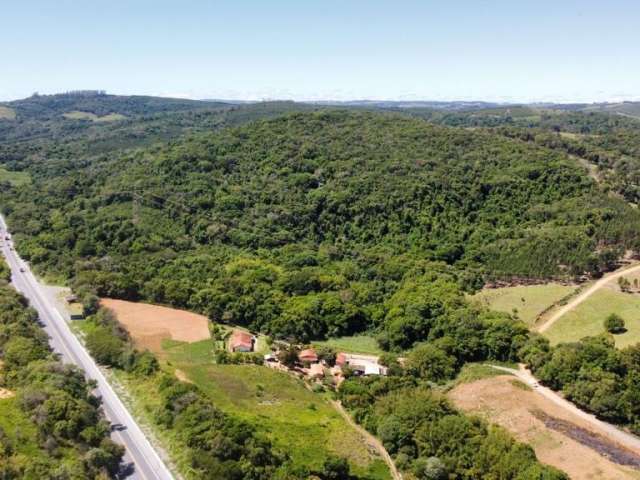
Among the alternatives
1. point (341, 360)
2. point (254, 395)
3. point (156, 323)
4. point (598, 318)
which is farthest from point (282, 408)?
point (598, 318)

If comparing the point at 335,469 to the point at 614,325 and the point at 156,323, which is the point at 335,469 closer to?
the point at 156,323

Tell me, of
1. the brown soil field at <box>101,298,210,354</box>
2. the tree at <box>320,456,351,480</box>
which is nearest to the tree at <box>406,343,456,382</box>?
the tree at <box>320,456,351,480</box>

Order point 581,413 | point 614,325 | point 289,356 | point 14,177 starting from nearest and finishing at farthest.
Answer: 1. point 581,413
2. point 289,356
3. point 614,325
4. point 14,177

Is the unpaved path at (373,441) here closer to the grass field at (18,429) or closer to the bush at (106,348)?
the bush at (106,348)

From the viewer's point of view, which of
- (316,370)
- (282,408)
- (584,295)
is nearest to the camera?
(282,408)

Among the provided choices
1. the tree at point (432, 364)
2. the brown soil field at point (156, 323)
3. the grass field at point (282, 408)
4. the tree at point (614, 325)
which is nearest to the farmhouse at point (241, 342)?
the grass field at point (282, 408)

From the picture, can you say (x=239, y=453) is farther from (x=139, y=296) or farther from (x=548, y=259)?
(x=548, y=259)

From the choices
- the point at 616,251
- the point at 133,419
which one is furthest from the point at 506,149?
the point at 133,419
